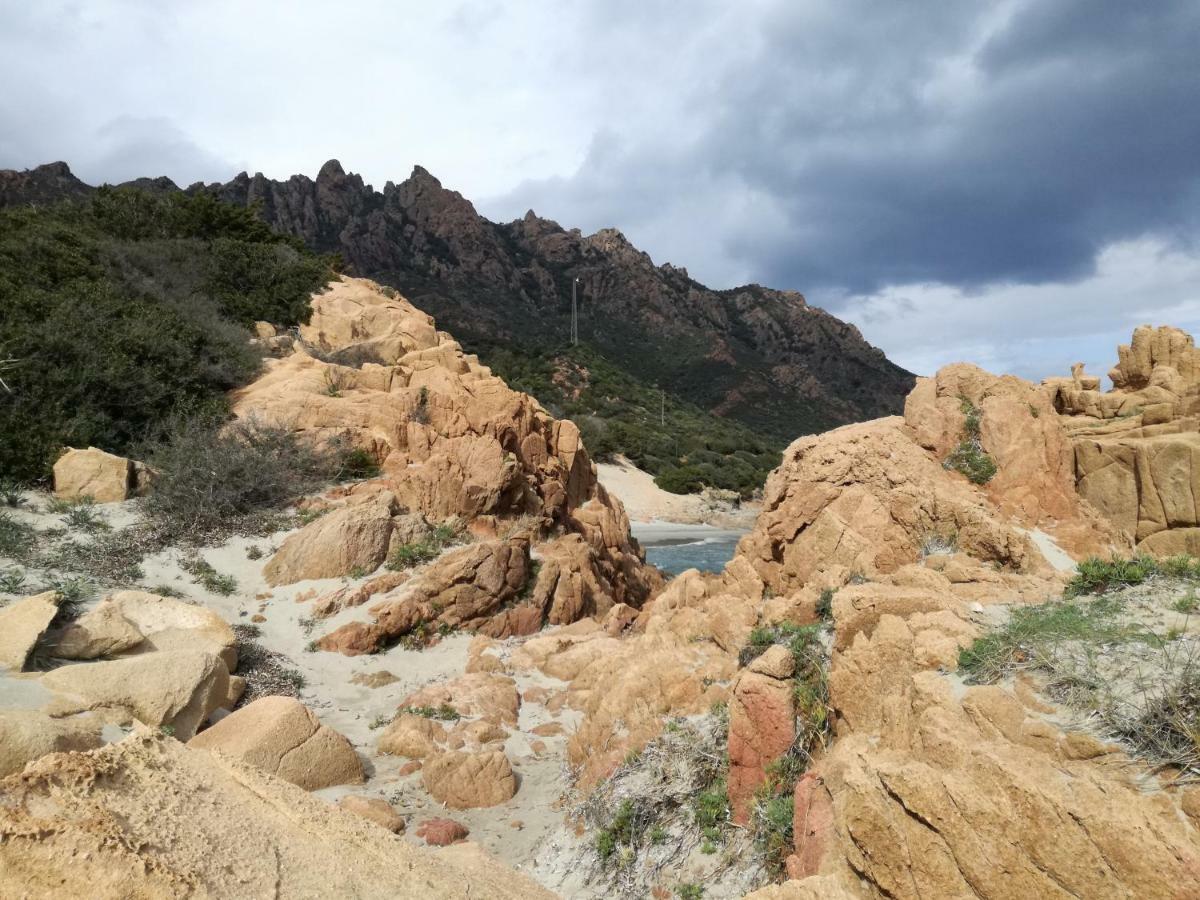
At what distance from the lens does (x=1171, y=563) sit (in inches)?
203

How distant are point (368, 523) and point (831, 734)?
922cm

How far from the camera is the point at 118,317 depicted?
16625 millimetres

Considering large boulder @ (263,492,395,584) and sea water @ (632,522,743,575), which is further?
sea water @ (632,522,743,575)

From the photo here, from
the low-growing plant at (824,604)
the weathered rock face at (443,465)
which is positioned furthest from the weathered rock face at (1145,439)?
the weathered rock face at (443,465)

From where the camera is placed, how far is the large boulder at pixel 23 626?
260 inches

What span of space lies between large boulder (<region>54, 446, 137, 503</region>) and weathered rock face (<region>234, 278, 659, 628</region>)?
328cm

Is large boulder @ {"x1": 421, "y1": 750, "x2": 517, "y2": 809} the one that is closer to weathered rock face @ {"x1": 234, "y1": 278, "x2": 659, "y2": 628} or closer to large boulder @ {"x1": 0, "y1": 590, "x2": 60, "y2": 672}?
weathered rock face @ {"x1": 234, "y1": 278, "x2": 659, "y2": 628}

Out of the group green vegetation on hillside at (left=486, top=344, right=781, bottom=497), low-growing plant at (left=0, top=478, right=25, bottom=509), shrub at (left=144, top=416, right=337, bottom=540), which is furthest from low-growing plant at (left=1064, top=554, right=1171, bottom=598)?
green vegetation on hillside at (left=486, top=344, right=781, bottom=497)

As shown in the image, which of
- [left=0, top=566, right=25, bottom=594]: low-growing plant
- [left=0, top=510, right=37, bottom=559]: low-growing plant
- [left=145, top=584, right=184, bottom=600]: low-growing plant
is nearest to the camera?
[left=0, top=566, right=25, bottom=594]: low-growing plant

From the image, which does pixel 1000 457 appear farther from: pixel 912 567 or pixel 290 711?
pixel 290 711

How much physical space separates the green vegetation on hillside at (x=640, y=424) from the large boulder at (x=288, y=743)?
119ft

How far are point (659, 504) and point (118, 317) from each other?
31121mm

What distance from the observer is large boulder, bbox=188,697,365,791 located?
6.50 meters

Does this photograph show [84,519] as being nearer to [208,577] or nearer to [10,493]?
[10,493]
